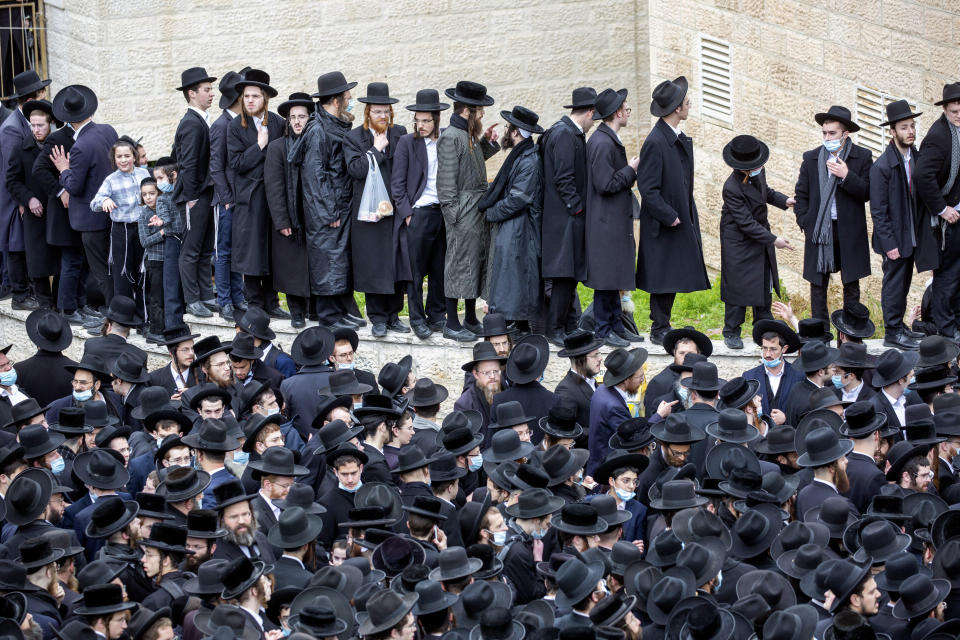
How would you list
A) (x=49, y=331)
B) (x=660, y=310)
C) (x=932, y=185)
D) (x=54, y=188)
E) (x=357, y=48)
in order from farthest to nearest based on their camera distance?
(x=357, y=48) < (x=54, y=188) < (x=660, y=310) < (x=932, y=185) < (x=49, y=331)

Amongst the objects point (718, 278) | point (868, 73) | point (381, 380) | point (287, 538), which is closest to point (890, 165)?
point (868, 73)

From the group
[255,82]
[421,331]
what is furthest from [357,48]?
[421,331]

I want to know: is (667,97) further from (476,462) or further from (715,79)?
(476,462)

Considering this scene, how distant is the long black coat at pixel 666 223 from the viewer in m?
12.5

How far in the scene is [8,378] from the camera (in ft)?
37.3

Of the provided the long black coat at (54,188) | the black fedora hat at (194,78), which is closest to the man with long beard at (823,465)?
the black fedora hat at (194,78)

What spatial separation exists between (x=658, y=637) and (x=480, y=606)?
87cm

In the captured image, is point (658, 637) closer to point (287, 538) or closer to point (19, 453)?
point (287, 538)

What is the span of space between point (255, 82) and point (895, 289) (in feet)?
18.3

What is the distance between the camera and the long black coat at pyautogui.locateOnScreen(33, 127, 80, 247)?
14055 millimetres

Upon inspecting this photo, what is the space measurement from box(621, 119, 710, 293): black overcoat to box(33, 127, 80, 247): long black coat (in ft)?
17.2

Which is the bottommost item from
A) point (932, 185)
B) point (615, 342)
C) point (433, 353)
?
point (433, 353)

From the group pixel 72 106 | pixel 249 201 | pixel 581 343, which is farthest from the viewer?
pixel 72 106

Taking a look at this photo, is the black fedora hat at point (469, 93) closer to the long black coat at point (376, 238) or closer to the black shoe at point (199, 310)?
the long black coat at point (376, 238)
